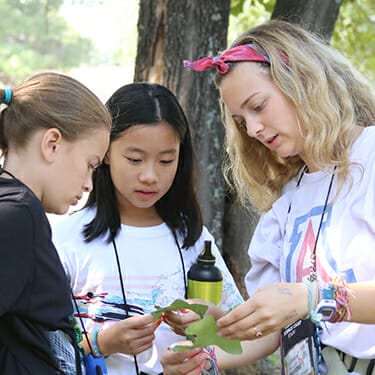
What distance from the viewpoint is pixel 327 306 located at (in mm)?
1849

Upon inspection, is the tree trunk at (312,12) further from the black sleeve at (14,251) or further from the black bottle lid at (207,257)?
the black sleeve at (14,251)

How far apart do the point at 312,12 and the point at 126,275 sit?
1.79m

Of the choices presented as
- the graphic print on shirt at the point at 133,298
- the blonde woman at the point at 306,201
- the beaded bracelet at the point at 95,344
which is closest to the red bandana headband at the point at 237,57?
the blonde woman at the point at 306,201

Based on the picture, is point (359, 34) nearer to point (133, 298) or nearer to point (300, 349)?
point (133, 298)

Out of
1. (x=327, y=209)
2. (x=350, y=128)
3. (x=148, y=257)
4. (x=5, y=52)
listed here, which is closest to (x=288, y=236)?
(x=327, y=209)

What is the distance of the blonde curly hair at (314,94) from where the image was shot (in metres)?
2.15

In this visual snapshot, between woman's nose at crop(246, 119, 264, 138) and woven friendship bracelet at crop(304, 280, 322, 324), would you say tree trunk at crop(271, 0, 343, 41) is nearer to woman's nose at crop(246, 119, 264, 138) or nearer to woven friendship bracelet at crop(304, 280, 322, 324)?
woman's nose at crop(246, 119, 264, 138)

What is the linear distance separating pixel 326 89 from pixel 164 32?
1505 millimetres

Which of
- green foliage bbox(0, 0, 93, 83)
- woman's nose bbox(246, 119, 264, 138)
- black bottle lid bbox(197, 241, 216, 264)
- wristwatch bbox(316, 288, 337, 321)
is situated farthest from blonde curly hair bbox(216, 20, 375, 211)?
green foliage bbox(0, 0, 93, 83)

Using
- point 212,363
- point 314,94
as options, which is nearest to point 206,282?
point 212,363

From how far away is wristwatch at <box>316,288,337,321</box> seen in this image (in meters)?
1.85

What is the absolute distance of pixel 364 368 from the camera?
6.57ft

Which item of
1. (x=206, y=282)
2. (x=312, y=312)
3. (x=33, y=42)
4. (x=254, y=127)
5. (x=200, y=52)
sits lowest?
(x=33, y=42)

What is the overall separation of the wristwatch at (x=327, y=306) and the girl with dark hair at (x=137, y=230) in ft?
2.40
